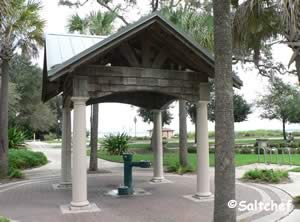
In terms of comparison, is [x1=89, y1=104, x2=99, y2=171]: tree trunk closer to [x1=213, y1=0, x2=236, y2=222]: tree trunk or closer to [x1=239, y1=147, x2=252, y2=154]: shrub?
[x1=213, y1=0, x2=236, y2=222]: tree trunk

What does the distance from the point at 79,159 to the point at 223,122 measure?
4.10m

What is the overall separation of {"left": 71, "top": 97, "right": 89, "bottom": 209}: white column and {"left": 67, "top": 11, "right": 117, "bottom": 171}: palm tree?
8.71 m

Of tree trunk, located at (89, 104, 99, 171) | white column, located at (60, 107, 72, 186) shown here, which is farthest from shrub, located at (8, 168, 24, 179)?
tree trunk, located at (89, 104, 99, 171)

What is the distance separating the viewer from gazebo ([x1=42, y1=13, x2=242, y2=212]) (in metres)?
8.79

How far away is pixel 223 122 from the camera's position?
20.2 ft

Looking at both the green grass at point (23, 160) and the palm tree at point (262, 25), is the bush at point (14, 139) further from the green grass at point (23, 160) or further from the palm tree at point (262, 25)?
the palm tree at point (262, 25)

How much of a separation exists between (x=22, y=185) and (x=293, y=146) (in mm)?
22729

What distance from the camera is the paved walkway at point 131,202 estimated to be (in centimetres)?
796

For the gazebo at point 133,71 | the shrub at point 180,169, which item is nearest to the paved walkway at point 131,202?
the gazebo at point 133,71

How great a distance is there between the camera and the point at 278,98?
126 feet

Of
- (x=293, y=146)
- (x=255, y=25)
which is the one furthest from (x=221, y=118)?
(x=293, y=146)

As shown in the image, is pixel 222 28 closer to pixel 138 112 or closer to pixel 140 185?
pixel 140 185

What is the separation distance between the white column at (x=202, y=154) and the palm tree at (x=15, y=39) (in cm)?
847

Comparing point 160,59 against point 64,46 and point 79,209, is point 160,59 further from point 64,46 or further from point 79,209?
point 79,209
